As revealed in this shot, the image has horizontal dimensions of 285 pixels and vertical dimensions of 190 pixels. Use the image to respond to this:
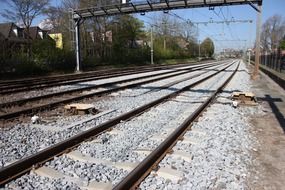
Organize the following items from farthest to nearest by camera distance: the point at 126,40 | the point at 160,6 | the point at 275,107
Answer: the point at 126,40, the point at 160,6, the point at 275,107

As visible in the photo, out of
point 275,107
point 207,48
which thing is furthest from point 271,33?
point 275,107

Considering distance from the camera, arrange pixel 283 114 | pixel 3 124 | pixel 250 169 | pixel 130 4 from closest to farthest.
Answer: pixel 250 169
pixel 3 124
pixel 283 114
pixel 130 4

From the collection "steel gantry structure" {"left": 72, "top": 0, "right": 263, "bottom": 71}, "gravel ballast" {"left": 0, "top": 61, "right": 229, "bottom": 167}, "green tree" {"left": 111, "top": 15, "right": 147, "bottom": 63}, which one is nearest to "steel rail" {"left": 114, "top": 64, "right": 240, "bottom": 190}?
"gravel ballast" {"left": 0, "top": 61, "right": 229, "bottom": 167}

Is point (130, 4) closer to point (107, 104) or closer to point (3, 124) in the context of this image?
point (107, 104)

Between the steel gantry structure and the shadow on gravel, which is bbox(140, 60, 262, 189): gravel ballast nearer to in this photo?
the shadow on gravel

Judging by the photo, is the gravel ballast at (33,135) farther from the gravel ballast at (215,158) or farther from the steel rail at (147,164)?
the gravel ballast at (215,158)

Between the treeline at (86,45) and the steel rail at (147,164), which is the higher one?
the treeline at (86,45)

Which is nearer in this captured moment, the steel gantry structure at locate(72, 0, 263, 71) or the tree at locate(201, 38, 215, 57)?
→ the steel gantry structure at locate(72, 0, 263, 71)

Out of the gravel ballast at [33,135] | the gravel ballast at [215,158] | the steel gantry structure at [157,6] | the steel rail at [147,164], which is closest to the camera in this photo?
the steel rail at [147,164]

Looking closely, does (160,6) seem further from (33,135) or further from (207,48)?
(207,48)

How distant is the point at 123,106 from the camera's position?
11.2m

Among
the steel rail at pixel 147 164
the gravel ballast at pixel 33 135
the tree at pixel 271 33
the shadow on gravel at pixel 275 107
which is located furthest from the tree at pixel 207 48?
the steel rail at pixel 147 164

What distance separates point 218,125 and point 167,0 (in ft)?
66.3

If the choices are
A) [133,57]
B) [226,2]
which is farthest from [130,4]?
[133,57]
